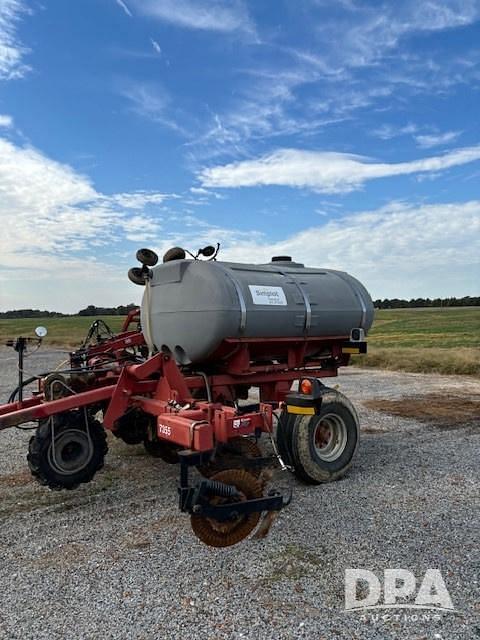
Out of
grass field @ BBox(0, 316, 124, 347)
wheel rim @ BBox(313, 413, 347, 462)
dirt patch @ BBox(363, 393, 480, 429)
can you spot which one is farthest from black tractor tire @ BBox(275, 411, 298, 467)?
grass field @ BBox(0, 316, 124, 347)

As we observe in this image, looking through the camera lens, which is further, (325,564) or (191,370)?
(191,370)

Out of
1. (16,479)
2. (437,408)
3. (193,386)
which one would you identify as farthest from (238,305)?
(437,408)

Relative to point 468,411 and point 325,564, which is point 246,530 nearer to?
point 325,564

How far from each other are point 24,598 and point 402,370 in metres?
15.0

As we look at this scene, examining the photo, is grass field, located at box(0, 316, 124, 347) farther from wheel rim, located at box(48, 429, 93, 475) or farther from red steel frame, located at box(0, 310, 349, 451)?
wheel rim, located at box(48, 429, 93, 475)

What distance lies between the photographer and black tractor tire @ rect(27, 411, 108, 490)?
476cm

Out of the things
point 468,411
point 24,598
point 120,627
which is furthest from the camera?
point 468,411

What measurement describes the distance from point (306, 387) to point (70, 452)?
219cm

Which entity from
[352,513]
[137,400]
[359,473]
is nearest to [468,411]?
[359,473]

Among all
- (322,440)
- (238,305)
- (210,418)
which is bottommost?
(322,440)

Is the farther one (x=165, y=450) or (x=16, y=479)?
(x=165, y=450)

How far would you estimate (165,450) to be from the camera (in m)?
6.37

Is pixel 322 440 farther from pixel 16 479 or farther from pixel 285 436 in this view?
pixel 16 479

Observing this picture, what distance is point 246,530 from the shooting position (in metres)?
3.70
